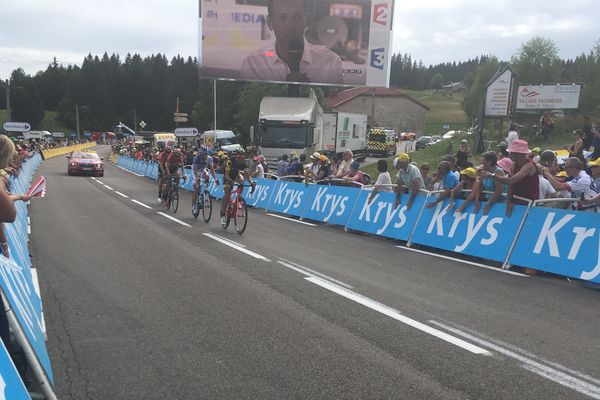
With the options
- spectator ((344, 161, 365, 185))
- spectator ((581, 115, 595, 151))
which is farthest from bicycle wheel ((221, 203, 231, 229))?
spectator ((581, 115, 595, 151))

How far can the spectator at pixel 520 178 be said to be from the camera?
25.8 ft

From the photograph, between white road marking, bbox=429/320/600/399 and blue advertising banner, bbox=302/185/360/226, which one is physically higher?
white road marking, bbox=429/320/600/399

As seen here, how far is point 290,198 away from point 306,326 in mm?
10077

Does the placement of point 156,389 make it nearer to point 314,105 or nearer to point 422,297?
point 422,297

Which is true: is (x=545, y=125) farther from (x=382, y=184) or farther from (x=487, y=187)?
(x=487, y=187)

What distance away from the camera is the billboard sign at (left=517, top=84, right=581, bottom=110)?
28753 mm

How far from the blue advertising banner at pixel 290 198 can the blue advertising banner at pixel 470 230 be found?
492cm

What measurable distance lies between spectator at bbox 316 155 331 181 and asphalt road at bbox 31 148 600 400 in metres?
5.41

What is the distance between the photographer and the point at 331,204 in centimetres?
1296

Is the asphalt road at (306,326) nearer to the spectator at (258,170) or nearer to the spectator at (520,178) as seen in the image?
the spectator at (520,178)

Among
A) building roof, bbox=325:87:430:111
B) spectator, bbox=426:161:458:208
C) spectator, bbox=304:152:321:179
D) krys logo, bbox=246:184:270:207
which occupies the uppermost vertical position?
building roof, bbox=325:87:430:111

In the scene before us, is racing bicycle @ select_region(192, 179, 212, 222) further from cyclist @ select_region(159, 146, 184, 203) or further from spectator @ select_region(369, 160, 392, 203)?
spectator @ select_region(369, 160, 392, 203)

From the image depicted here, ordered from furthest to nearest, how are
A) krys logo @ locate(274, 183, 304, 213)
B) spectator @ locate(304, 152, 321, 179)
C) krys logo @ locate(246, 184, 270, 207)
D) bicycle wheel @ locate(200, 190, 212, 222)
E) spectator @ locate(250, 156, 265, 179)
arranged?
spectator @ locate(250, 156, 265, 179) → krys logo @ locate(246, 184, 270, 207) → spectator @ locate(304, 152, 321, 179) → krys logo @ locate(274, 183, 304, 213) → bicycle wheel @ locate(200, 190, 212, 222)

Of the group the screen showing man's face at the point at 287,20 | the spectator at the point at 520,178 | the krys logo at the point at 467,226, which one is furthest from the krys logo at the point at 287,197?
the screen showing man's face at the point at 287,20
